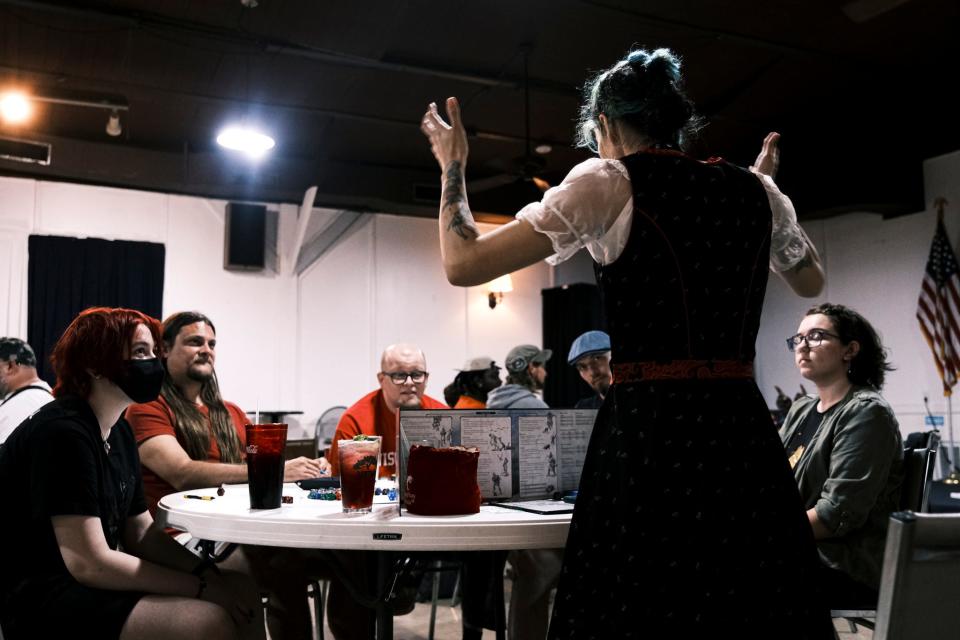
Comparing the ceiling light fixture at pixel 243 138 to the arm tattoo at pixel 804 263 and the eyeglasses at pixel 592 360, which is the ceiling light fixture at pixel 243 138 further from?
the arm tattoo at pixel 804 263

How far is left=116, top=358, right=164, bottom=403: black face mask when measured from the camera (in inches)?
71.3

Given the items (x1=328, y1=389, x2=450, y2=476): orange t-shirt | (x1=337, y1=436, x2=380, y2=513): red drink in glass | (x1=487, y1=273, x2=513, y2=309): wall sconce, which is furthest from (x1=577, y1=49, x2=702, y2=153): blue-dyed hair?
(x1=487, y1=273, x2=513, y2=309): wall sconce

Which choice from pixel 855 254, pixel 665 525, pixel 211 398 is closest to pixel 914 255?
pixel 855 254

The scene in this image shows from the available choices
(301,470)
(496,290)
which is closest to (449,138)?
(301,470)

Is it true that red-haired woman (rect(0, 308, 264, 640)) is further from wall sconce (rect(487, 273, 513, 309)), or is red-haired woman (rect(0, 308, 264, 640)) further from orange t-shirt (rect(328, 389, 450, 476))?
wall sconce (rect(487, 273, 513, 309))

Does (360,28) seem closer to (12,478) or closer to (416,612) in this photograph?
(416,612)

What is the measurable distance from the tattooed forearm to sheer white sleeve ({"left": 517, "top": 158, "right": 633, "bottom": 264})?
0.36 ft

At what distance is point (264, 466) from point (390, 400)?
1540mm

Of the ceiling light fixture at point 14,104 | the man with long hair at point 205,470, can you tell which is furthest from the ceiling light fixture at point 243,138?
the man with long hair at point 205,470

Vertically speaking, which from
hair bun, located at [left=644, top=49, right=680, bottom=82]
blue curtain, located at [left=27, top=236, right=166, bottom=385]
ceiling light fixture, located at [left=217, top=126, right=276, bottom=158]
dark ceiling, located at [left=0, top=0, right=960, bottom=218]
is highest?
dark ceiling, located at [left=0, top=0, right=960, bottom=218]

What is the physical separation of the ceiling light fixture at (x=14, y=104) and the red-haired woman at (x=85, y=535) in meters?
4.98

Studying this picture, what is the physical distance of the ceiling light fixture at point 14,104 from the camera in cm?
586

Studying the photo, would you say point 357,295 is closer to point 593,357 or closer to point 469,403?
point 469,403

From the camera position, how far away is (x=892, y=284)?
735 cm
